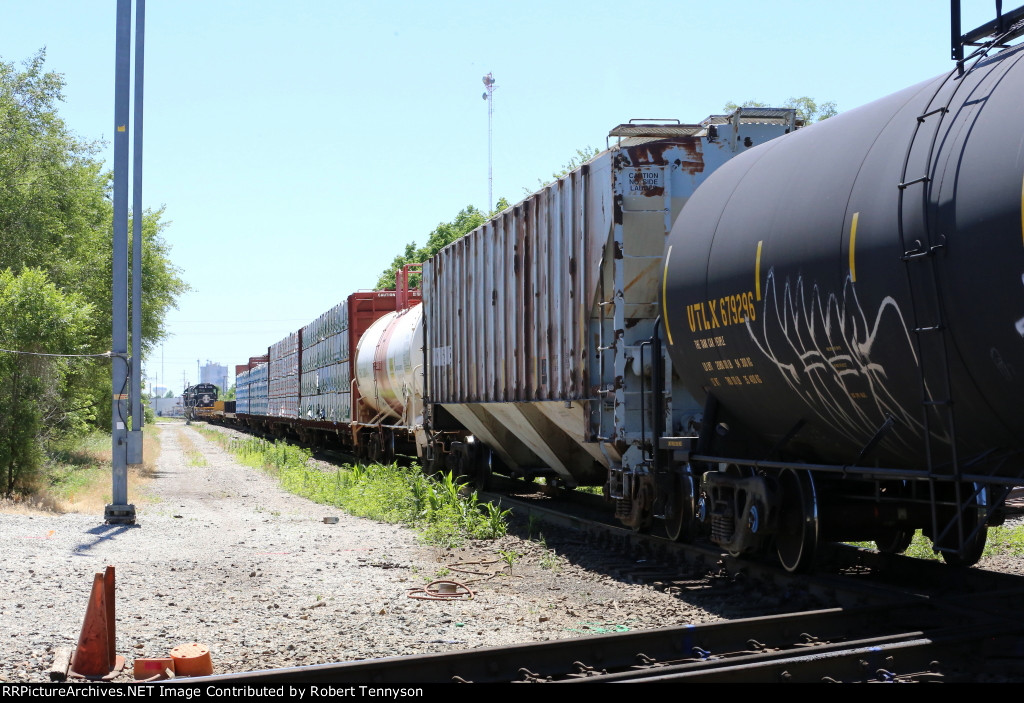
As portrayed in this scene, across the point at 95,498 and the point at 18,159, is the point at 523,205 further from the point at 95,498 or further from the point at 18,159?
the point at 18,159

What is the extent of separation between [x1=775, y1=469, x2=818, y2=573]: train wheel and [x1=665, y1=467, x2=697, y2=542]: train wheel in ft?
4.04

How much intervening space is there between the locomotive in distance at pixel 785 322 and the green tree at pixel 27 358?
7358mm

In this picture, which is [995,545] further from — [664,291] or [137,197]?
[137,197]

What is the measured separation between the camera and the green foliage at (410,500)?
1138cm

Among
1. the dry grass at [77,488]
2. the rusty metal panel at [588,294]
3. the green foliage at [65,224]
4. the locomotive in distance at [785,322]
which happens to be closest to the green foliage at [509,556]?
the locomotive in distance at [785,322]

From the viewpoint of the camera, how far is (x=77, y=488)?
748 inches

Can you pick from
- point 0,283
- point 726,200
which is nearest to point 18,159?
point 0,283

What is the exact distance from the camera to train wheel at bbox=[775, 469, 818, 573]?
7285 mm

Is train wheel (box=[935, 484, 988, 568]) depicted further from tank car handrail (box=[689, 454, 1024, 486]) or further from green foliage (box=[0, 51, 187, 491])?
green foliage (box=[0, 51, 187, 491])

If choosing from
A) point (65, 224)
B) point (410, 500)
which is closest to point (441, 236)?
point (65, 224)

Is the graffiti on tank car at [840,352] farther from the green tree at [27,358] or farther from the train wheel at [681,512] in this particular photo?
the green tree at [27,358]

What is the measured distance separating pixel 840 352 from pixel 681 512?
354 centimetres

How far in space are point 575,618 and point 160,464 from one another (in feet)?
79.8

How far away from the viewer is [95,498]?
17.0 metres
